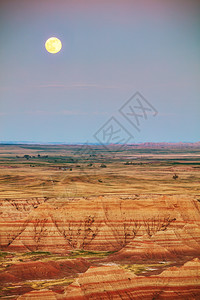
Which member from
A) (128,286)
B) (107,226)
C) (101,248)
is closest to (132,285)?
(128,286)

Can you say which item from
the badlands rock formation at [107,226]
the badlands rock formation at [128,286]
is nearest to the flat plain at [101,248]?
the badlands rock formation at [128,286]

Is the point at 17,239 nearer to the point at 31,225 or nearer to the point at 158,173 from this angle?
the point at 31,225

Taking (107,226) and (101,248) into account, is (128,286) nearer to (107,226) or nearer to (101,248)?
(101,248)

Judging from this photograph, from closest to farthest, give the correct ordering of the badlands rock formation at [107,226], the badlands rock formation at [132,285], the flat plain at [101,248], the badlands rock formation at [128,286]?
the badlands rock formation at [128,286], the badlands rock formation at [132,285], the flat plain at [101,248], the badlands rock formation at [107,226]

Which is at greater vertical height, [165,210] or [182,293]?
[165,210]

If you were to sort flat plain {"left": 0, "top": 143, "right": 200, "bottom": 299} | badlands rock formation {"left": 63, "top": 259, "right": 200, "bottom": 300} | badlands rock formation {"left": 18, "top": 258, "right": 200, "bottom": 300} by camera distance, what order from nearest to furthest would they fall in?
1. badlands rock formation {"left": 18, "top": 258, "right": 200, "bottom": 300}
2. badlands rock formation {"left": 63, "top": 259, "right": 200, "bottom": 300}
3. flat plain {"left": 0, "top": 143, "right": 200, "bottom": 299}

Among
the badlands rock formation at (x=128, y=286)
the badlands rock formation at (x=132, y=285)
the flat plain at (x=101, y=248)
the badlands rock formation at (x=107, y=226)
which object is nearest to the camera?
the badlands rock formation at (x=128, y=286)

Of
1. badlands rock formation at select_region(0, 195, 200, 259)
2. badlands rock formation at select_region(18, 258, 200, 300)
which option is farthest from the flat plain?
badlands rock formation at select_region(0, 195, 200, 259)

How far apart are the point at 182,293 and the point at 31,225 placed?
96.7 feet

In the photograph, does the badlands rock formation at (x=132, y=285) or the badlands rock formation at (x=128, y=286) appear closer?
the badlands rock formation at (x=128, y=286)

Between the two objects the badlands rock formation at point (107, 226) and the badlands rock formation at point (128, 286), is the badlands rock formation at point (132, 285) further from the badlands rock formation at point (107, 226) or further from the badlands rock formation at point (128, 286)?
the badlands rock formation at point (107, 226)

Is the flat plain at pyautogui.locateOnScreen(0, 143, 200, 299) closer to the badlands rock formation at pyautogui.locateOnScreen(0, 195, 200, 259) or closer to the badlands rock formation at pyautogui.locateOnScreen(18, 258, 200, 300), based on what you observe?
the badlands rock formation at pyautogui.locateOnScreen(18, 258, 200, 300)

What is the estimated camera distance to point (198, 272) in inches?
1777

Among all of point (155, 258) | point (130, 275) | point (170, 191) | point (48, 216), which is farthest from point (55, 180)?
point (130, 275)
